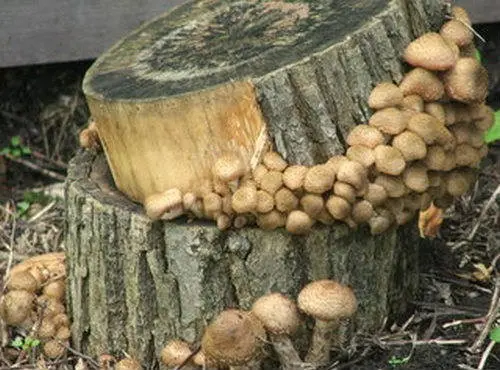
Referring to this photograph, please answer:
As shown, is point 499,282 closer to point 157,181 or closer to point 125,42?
point 157,181

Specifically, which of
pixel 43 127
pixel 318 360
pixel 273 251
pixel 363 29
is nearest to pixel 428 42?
pixel 363 29

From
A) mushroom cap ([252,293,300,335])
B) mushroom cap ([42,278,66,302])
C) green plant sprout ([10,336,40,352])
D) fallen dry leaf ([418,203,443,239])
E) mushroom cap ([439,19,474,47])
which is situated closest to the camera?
mushroom cap ([252,293,300,335])

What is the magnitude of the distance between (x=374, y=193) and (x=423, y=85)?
1.42ft

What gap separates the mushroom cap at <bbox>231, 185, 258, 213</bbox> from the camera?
372 centimetres

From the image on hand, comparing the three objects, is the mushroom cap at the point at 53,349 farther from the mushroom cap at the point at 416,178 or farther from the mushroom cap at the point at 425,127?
the mushroom cap at the point at 425,127

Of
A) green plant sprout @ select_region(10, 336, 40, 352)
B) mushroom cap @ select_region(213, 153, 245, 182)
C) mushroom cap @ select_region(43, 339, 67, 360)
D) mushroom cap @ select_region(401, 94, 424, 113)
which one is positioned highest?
mushroom cap @ select_region(213, 153, 245, 182)

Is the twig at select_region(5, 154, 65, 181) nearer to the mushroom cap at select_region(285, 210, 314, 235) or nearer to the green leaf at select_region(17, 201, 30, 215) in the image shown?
the green leaf at select_region(17, 201, 30, 215)

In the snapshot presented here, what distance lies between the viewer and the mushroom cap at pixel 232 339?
140 inches

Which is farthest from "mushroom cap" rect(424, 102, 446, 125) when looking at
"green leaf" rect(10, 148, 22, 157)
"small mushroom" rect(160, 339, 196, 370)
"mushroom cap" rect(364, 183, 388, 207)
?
"green leaf" rect(10, 148, 22, 157)

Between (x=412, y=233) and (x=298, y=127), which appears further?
(x=412, y=233)

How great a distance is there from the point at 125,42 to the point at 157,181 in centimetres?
82

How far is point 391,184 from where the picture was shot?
12.6 feet

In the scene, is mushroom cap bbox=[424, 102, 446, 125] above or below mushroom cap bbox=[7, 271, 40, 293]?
above

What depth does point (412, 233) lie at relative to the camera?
4242mm
